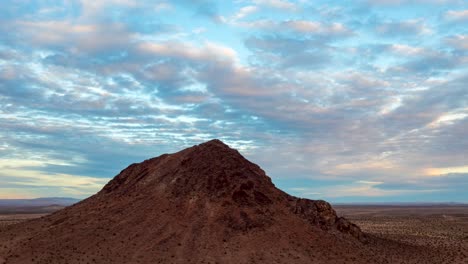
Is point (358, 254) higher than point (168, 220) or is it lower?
lower

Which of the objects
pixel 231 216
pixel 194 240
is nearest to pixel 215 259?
pixel 194 240

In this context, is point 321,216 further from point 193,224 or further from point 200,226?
point 193,224

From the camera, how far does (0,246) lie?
1495 inches

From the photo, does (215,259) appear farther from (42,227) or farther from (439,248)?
(439,248)

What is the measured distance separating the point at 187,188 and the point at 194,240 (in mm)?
7923

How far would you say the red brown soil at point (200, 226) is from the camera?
34.6 meters

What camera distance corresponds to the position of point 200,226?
37938 mm

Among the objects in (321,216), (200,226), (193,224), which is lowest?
(200,226)

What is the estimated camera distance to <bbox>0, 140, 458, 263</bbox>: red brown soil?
34.6 m

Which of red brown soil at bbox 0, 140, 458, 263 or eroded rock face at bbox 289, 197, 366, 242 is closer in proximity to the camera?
red brown soil at bbox 0, 140, 458, 263

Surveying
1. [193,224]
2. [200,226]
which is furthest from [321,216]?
[193,224]

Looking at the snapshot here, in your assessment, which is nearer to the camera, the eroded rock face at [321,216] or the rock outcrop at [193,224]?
the rock outcrop at [193,224]

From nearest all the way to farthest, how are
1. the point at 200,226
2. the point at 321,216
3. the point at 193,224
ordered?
1. the point at 200,226
2. the point at 193,224
3. the point at 321,216

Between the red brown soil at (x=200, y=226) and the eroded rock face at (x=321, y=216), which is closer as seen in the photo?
the red brown soil at (x=200, y=226)
